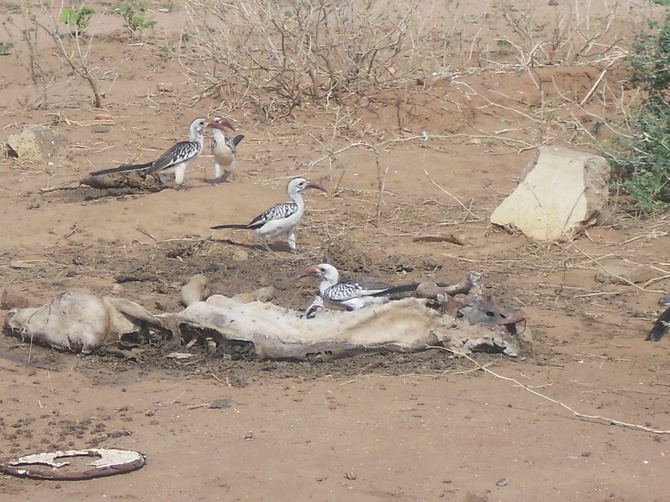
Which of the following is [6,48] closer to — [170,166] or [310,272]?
[170,166]

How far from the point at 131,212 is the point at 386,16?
14.9 ft

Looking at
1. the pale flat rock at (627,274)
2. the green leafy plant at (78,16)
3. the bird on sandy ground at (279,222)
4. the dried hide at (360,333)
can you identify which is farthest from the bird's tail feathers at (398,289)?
the green leafy plant at (78,16)

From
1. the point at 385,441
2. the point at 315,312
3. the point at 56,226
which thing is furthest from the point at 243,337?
the point at 56,226

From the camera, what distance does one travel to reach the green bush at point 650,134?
30.0ft

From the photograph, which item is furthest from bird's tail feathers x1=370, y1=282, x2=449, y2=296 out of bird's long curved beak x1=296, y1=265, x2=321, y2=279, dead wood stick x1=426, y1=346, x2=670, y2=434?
dead wood stick x1=426, y1=346, x2=670, y2=434

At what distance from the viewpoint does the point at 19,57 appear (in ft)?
52.3

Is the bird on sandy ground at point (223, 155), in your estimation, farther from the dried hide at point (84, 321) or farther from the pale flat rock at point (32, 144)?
the dried hide at point (84, 321)

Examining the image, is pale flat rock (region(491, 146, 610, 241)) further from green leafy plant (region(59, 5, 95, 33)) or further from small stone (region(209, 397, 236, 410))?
green leafy plant (region(59, 5, 95, 33))

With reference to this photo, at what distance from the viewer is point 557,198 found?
882 centimetres

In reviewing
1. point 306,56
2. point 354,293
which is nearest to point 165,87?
point 306,56

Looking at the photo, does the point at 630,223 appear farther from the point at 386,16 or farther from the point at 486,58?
the point at 486,58

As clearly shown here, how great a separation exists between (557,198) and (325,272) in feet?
8.83

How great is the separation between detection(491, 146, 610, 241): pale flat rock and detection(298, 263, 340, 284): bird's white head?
234 centimetres

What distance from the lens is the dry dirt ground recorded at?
464cm
